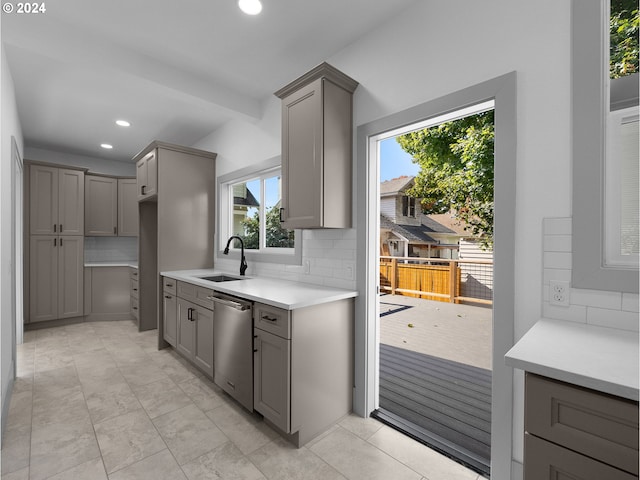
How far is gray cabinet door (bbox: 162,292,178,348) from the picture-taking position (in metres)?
3.27

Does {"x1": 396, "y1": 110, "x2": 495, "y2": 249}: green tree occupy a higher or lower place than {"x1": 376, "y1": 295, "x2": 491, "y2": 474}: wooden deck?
higher

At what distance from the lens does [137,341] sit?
3.85m

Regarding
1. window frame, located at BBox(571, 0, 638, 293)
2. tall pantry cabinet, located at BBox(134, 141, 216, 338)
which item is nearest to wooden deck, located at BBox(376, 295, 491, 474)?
window frame, located at BBox(571, 0, 638, 293)

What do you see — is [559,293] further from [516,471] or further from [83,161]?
[83,161]

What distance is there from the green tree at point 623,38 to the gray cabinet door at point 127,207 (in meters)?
5.90

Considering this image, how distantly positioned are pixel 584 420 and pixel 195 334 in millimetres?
2801

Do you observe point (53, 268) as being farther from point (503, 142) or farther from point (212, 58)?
point (503, 142)

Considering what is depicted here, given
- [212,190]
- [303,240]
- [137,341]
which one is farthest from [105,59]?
[137,341]

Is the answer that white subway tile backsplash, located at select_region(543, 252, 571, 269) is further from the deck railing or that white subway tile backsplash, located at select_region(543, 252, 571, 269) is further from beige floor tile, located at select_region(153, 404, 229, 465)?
the deck railing

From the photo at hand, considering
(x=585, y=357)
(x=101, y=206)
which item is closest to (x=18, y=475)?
(x=585, y=357)

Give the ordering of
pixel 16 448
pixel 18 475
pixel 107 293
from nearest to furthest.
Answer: pixel 18 475 → pixel 16 448 → pixel 107 293

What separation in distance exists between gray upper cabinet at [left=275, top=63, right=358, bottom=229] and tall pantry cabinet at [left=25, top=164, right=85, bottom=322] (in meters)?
4.08

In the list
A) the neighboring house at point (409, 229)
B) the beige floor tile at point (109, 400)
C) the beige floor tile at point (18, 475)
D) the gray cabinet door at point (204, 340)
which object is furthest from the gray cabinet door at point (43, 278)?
the neighboring house at point (409, 229)

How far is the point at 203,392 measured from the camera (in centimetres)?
257
